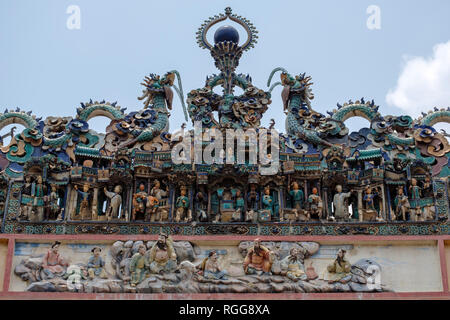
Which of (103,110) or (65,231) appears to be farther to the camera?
(103,110)

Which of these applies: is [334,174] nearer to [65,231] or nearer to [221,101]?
[221,101]

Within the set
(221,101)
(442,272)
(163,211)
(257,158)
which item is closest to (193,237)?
(163,211)

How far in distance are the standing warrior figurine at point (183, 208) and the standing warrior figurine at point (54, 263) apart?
2827 mm

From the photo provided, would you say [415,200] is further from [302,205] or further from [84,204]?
[84,204]

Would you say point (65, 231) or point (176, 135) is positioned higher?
point (176, 135)

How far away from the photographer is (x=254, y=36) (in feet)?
76.2

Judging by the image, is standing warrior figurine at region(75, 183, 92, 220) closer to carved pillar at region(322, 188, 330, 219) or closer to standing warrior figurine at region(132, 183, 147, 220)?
standing warrior figurine at region(132, 183, 147, 220)

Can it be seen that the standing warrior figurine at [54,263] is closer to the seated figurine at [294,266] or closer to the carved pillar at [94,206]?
the carved pillar at [94,206]

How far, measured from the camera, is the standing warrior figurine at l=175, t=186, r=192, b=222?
64.7ft

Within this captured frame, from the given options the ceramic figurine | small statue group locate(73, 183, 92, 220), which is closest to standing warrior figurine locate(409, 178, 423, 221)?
the ceramic figurine

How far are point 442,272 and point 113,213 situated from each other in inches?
305

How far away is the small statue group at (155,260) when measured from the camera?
61.8ft

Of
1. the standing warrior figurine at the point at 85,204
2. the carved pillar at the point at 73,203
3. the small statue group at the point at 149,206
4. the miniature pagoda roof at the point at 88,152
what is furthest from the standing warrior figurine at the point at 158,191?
the carved pillar at the point at 73,203
